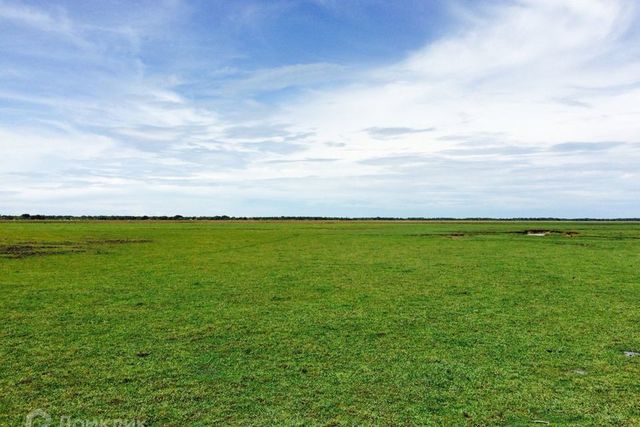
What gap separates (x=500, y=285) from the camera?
12.3 metres

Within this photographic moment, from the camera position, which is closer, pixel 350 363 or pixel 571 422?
pixel 571 422

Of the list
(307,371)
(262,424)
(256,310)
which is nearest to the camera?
(262,424)

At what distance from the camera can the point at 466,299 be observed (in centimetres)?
1028

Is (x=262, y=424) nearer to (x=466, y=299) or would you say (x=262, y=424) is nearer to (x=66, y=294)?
(x=466, y=299)

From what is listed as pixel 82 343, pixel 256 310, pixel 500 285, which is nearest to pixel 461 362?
pixel 256 310

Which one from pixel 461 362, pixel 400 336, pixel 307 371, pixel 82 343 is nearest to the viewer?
pixel 307 371

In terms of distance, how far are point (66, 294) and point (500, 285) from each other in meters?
10.3

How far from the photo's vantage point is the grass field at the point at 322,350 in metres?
4.73

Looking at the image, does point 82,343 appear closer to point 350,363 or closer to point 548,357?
point 350,363

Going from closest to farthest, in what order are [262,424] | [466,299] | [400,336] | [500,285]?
[262,424] < [400,336] < [466,299] < [500,285]

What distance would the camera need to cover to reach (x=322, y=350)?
6.59 meters

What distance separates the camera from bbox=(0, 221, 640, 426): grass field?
15.5 feet

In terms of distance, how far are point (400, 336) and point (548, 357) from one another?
A: 2.03 metres

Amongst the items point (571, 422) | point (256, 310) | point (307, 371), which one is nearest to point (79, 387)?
point (307, 371)
